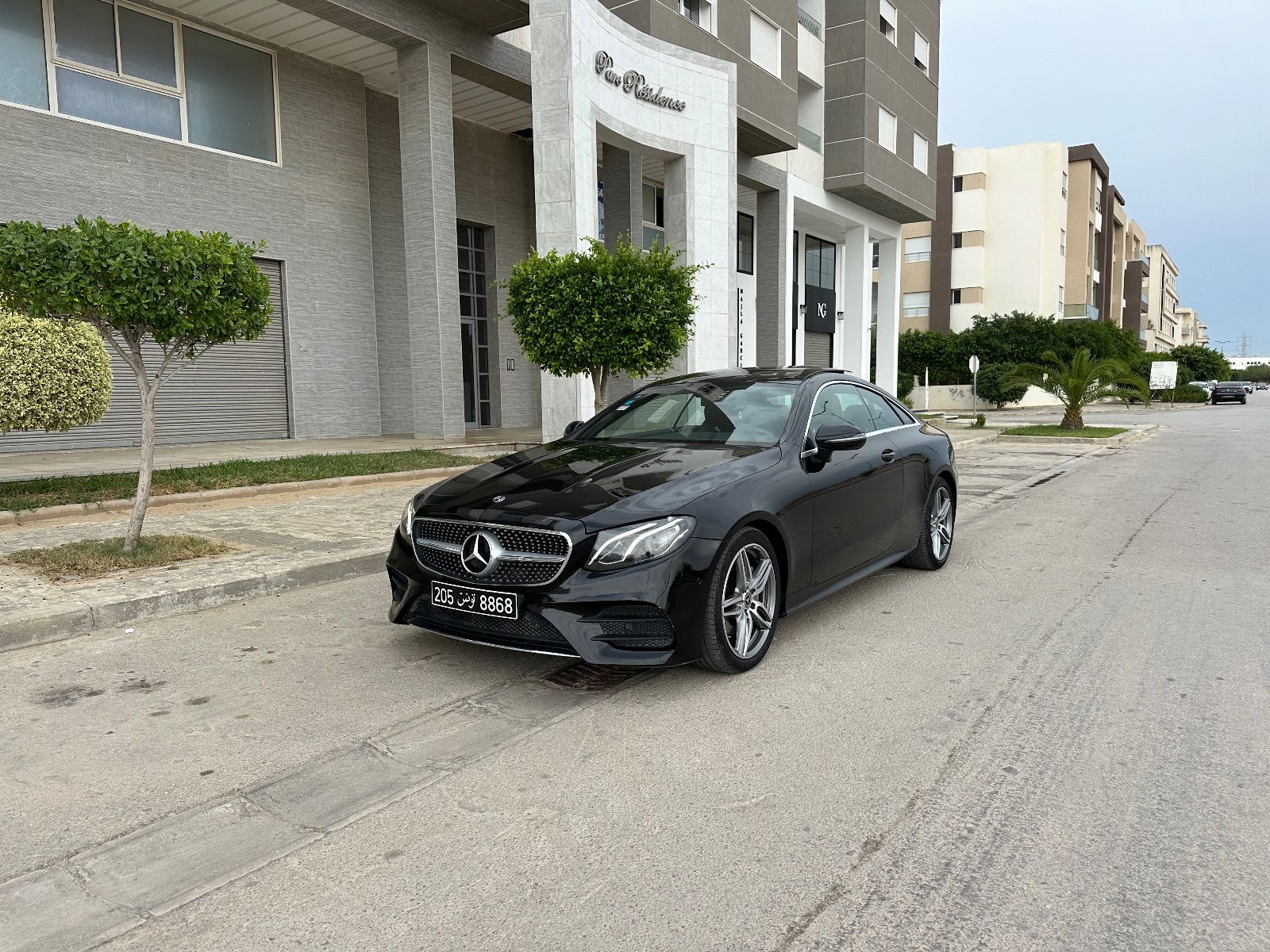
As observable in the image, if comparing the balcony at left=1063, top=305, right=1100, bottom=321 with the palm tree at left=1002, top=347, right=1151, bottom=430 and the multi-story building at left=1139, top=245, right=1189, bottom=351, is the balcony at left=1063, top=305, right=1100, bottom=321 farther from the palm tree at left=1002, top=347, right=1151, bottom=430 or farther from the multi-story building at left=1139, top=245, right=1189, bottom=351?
the palm tree at left=1002, top=347, right=1151, bottom=430

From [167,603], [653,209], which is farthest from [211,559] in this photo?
[653,209]

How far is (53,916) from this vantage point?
8.16 ft

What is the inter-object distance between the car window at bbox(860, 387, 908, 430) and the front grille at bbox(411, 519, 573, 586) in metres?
3.01

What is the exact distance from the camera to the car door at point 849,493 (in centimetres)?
507

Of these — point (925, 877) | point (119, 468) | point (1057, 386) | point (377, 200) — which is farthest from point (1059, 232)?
point (925, 877)

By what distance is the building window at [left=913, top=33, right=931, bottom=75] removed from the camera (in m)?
32.9

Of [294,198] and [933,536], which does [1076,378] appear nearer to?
[933,536]

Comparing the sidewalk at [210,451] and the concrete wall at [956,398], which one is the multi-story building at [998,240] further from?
the sidewalk at [210,451]

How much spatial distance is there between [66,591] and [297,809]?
3.75 metres

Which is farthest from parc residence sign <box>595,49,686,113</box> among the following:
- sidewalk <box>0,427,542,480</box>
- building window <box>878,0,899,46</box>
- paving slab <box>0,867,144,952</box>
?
paving slab <box>0,867,144,952</box>

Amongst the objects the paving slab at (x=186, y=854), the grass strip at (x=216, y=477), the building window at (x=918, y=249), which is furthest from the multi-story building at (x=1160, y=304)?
the paving slab at (x=186, y=854)

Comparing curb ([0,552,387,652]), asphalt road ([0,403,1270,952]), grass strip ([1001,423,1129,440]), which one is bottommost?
asphalt road ([0,403,1270,952])

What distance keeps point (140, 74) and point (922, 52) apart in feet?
92.7

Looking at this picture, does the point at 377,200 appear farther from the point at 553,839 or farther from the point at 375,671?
the point at 553,839
